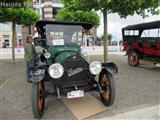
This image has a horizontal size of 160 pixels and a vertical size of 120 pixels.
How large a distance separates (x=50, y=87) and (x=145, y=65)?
22.6 ft

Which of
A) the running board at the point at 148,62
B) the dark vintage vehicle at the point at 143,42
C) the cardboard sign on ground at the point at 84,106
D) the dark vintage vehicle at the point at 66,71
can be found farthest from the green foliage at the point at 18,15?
the cardboard sign on ground at the point at 84,106

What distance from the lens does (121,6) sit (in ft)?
30.6

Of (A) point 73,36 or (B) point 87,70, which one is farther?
(A) point 73,36

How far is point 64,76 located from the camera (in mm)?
5172

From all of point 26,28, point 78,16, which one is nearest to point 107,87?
point 78,16

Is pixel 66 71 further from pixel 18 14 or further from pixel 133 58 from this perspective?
→ pixel 18 14

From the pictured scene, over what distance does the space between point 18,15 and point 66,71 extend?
330 inches

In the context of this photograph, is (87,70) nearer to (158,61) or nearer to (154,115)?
(154,115)

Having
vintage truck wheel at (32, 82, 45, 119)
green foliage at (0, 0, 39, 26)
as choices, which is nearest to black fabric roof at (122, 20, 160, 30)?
green foliage at (0, 0, 39, 26)

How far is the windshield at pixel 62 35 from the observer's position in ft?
21.0

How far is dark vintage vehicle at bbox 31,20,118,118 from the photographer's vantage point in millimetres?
4977

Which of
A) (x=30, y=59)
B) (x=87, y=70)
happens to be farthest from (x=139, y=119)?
(x=30, y=59)

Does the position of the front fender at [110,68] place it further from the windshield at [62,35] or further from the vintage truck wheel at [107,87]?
the windshield at [62,35]

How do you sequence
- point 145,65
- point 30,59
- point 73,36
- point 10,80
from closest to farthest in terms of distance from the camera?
point 73,36, point 30,59, point 10,80, point 145,65
